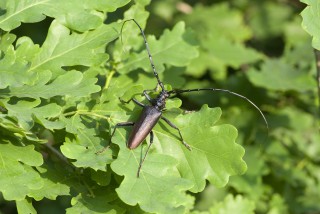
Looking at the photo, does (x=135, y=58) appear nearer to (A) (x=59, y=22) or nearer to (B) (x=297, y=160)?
(A) (x=59, y=22)

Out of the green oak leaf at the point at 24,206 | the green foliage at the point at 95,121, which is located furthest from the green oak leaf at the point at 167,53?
the green oak leaf at the point at 24,206

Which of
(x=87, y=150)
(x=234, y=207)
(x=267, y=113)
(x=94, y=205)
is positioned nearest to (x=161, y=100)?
(x=87, y=150)

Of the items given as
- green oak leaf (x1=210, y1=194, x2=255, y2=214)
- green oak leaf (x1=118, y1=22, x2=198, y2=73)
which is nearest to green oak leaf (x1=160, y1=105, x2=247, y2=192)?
green oak leaf (x1=118, y1=22, x2=198, y2=73)

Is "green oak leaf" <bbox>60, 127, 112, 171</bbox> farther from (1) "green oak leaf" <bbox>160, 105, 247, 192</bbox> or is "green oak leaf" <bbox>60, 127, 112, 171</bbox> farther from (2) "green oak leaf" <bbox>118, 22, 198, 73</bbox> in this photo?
(2) "green oak leaf" <bbox>118, 22, 198, 73</bbox>

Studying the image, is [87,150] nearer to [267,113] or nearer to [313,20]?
[313,20]

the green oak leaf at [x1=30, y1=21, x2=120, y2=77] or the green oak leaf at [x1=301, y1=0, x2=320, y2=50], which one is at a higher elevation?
the green oak leaf at [x1=301, y1=0, x2=320, y2=50]

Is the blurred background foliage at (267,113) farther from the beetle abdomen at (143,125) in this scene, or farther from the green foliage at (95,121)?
the beetle abdomen at (143,125)

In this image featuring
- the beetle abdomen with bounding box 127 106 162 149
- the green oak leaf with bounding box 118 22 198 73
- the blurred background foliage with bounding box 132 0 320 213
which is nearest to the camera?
the beetle abdomen with bounding box 127 106 162 149
